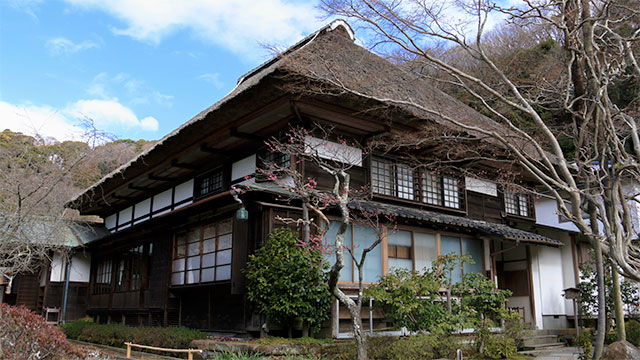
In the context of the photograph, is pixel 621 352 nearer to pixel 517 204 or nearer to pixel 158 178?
pixel 517 204

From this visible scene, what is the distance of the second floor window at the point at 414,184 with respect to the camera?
12273 mm

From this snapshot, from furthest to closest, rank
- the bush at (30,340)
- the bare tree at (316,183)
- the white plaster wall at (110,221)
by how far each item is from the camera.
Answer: the white plaster wall at (110,221) < the bare tree at (316,183) < the bush at (30,340)

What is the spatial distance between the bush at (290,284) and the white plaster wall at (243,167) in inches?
114

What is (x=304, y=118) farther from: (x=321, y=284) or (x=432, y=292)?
(x=432, y=292)

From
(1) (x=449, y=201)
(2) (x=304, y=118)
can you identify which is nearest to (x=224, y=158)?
(2) (x=304, y=118)

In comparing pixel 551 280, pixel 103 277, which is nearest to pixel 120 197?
pixel 103 277

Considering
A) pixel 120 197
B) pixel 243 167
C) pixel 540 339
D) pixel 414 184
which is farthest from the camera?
pixel 120 197

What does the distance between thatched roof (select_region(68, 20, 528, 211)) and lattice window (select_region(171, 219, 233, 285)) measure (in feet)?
7.47

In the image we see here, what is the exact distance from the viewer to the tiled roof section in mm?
10742

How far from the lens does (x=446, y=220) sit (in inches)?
472

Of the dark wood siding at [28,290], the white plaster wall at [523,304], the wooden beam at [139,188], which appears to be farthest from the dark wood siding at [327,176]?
the dark wood siding at [28,290]

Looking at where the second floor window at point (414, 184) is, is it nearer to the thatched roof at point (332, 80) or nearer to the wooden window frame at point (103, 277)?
the thatched roof at point (332, 80)

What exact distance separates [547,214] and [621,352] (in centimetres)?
1077

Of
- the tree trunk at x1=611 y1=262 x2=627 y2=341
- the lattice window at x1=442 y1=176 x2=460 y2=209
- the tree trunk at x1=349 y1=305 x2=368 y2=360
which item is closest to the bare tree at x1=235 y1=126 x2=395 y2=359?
the tree trunk at x1=349 y1=305 x2=368 y2=360
